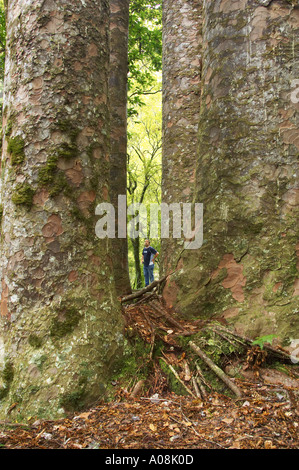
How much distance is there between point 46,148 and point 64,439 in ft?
6.07

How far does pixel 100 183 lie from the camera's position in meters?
2.63

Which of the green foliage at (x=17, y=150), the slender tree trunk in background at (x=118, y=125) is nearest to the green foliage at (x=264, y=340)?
the green foliage at (x=17, y=150)

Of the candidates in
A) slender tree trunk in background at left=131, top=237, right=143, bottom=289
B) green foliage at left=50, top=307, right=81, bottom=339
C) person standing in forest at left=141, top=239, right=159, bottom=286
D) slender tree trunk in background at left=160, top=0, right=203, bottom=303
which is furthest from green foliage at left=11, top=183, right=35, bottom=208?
slender tree trunk in background at left=131, top=237, right=143, bottom=289

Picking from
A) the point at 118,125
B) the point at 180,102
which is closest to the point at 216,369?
the point at 180,102

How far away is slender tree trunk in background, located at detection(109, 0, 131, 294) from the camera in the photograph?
212 inches

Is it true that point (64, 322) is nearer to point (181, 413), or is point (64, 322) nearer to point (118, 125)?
point (181, 413)

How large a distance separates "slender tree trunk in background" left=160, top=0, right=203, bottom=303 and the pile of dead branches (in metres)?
1.92

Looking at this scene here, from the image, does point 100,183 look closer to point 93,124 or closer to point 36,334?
point 93,124

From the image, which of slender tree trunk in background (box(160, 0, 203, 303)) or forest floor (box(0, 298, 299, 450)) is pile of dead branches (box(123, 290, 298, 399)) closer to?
forest floor (box(0, 298, 299, 450))

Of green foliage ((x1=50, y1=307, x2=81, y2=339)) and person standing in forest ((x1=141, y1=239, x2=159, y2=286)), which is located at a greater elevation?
green foliage ((x1=50, y1=307, x2=81, y2=339))

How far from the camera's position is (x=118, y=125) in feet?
18.1

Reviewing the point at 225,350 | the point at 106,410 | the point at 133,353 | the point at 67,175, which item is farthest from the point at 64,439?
the point at 67,175

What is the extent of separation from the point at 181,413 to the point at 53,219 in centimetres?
153

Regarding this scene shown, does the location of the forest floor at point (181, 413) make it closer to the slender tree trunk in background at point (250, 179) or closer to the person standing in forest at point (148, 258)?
the slender tree trunk in background at point (250, 179)
